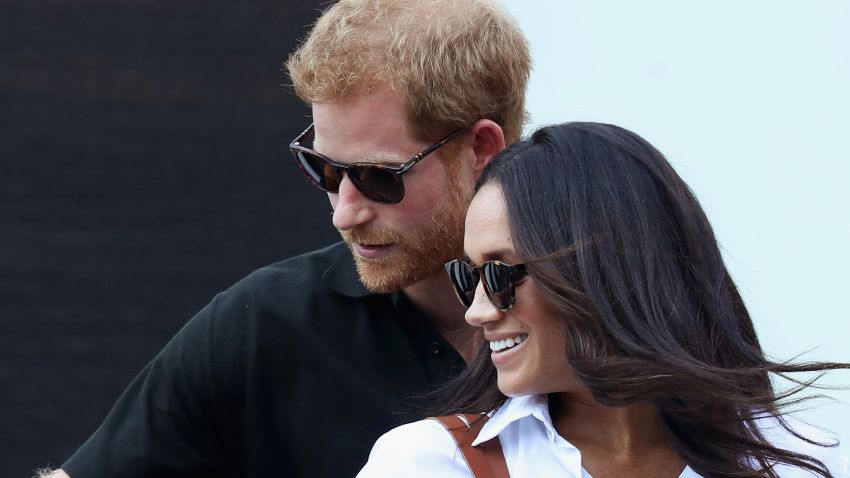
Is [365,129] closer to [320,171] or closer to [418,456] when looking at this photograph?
[320,171]

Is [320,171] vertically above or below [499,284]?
above

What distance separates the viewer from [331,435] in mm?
2273

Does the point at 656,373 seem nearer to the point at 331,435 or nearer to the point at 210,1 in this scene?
the point at 331,435

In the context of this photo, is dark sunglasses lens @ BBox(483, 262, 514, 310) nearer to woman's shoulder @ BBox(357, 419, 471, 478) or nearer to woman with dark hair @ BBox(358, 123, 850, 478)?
woman with dark hair @ BBox(358, 123, 850, 478)

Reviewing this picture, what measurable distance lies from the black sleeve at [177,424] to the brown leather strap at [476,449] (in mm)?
626

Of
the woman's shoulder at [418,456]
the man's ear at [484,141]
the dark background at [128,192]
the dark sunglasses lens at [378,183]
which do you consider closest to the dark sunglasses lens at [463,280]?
the woman's shoulder at [418,456]

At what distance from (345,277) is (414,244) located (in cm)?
18

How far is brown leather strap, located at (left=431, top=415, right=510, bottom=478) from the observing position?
1.74 meters

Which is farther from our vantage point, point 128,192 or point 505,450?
point 128,192

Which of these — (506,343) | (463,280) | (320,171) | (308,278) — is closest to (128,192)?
(308,278)

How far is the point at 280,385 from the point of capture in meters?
2.31

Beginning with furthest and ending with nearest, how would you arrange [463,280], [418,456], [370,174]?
[370,174]
[463,280]
[418,456]

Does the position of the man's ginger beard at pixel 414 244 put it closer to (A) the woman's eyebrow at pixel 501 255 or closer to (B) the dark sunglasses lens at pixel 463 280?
(B) the dark sunglasses lens at pixel 463 280

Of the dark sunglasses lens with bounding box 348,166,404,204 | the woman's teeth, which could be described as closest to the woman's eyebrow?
the woman's teeth
